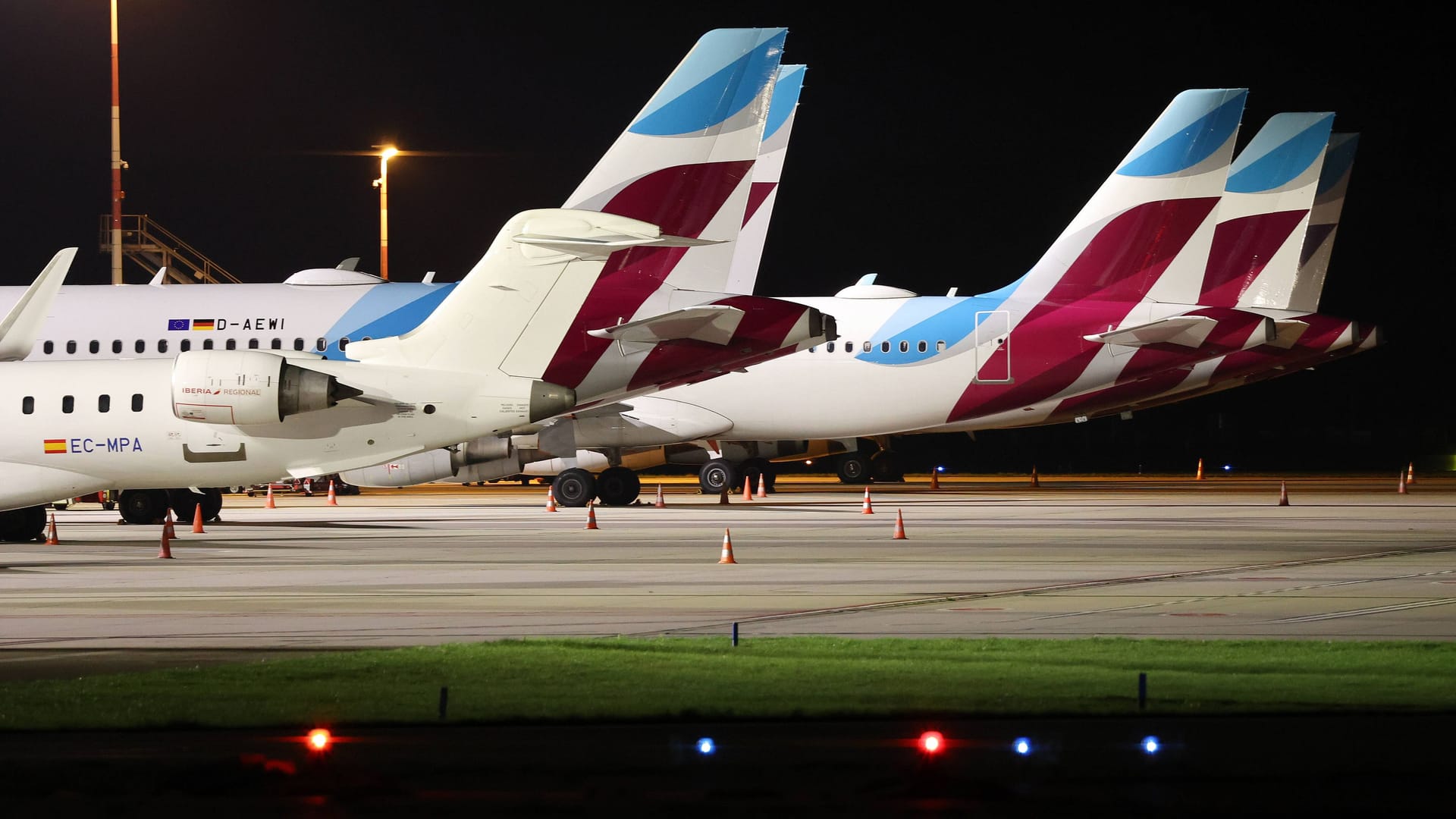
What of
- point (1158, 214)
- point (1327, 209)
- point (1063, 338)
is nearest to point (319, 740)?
point (1063, 338)

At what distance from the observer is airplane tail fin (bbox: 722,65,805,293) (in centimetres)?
3391

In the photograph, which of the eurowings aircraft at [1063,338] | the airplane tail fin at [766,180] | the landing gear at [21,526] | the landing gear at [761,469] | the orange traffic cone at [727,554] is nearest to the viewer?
the orange traffic cone at [727,554]

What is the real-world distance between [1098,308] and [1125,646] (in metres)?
25.4

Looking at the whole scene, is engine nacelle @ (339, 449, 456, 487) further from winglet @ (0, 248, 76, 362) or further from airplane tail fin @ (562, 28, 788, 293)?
airplane tail fin @ (562, 28, 788, 293)

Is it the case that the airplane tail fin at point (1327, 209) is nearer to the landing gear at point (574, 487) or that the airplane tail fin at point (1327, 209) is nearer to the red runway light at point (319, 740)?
the landing gear at point (574, 487)

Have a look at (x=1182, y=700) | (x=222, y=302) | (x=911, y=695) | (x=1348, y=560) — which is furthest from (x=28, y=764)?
(x=222, y=302)

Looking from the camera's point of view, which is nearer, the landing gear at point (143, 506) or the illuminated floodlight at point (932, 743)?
the illuminated floodlight at point (932, 743)

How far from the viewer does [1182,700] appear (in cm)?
1052

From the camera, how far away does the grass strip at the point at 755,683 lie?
10180 millimetres

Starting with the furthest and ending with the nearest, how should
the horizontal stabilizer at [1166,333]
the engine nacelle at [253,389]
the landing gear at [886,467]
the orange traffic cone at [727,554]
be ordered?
the landing gear at [886,467], the horizontal stabilizer at [1166,333], the engine nacelle at [253,389], the orange traffic cone at [727,554]

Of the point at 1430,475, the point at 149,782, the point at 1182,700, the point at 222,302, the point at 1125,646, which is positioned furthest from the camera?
the point at 1430,475

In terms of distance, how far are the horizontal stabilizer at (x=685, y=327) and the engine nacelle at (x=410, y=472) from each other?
411 inches

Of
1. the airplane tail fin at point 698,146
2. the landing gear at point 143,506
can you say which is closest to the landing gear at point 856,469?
the landing gear at point 143,506

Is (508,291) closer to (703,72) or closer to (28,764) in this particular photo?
(703,72)
